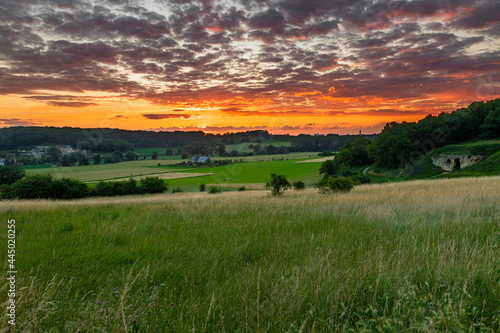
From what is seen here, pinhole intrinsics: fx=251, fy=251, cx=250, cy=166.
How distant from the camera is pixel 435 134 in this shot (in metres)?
82.4

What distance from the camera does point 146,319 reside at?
2.41 meters

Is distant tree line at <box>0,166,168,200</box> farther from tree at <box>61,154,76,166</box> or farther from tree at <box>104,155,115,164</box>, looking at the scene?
tree at <box>104,155,115,164</box>

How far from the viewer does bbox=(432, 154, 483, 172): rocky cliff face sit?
179ft

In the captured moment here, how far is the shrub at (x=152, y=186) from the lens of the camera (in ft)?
183

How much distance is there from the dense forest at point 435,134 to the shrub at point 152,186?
216 ft

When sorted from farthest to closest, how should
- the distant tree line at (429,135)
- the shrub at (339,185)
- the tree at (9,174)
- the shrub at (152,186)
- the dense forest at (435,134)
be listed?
the dense forest at (435,134)
the distant tree line at (429,135)
the tree at (9,174)
the shrub at (152,186)
the shrub at (339,185)

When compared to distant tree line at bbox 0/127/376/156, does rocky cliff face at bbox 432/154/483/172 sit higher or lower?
lower

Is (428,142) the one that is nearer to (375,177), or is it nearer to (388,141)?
(388,141)

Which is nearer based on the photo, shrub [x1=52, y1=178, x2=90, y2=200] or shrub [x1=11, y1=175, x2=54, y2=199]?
shrub [x1=11, y1=175, x2=54, y2=199]

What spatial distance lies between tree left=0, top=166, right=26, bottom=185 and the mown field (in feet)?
231

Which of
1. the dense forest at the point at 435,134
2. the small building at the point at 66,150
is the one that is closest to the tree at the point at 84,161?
the small building at the point at 66,150

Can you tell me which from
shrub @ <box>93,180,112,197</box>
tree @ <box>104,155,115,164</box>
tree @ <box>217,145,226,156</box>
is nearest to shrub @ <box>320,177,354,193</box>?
shrub @ <box>93,180,112,197</box>

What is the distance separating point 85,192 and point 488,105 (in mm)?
118396

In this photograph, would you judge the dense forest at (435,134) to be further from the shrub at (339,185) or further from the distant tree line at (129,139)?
the shrub at (339,185)
